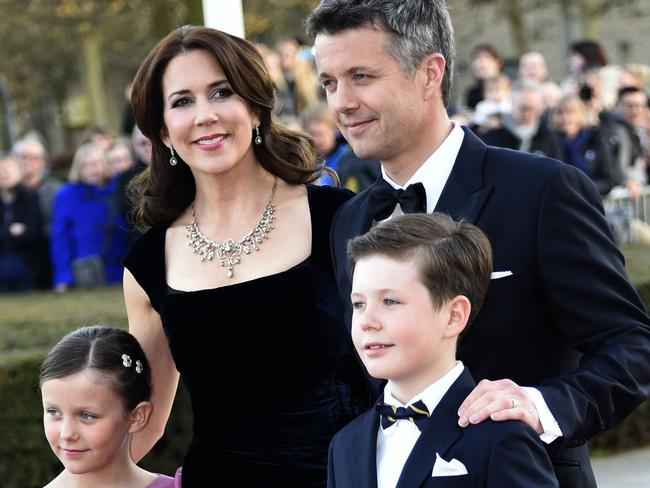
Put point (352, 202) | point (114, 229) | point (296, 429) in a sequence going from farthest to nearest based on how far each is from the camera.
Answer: point (114, 229) → point (296, 429) → point (352, 202)

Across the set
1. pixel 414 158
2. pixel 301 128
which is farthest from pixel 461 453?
pixel 301 128

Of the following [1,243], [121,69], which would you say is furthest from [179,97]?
[121,69]

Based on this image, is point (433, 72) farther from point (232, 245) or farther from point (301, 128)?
point (301, 128)

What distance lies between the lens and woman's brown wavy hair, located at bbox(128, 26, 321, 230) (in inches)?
152

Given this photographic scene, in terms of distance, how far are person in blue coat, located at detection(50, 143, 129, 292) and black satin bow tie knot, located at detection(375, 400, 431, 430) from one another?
26.9 feet

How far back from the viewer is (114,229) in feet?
35.3

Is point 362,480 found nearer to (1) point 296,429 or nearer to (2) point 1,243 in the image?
(1) point 296,429

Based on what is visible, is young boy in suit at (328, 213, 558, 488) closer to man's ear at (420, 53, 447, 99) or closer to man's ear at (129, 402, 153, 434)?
man's ear at (420, 53, 447, 99)

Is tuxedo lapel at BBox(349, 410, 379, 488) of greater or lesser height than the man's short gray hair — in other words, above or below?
below

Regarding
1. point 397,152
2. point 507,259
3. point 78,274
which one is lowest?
point 78,274

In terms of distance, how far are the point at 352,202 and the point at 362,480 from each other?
894 mm

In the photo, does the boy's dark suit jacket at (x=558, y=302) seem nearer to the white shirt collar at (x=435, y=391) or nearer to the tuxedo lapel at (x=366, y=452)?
the white shirt collar at (x=435, y=391)

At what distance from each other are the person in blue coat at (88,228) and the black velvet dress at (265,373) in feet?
23.0

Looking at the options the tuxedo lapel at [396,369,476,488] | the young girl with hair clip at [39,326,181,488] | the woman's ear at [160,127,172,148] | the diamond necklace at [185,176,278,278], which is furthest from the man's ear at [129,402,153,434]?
the tuxedo lapel at [396,369,476,488]
